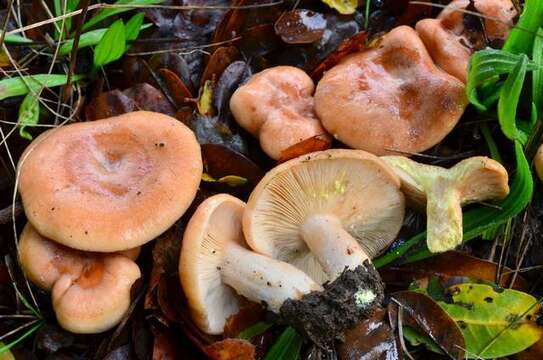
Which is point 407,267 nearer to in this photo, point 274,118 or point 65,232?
point 274,118

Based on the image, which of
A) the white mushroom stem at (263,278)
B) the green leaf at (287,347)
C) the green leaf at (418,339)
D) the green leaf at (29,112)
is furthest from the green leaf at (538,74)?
the green leaf at (29,112)

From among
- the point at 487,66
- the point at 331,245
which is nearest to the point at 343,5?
the point at 487,66

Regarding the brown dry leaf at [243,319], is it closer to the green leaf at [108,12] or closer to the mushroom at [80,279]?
the mushroom at [80,279]

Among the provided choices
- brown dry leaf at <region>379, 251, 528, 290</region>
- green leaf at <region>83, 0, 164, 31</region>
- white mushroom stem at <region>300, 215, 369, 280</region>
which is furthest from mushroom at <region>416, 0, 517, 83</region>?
green leaf at <region>83, 0, 164, 31</region>

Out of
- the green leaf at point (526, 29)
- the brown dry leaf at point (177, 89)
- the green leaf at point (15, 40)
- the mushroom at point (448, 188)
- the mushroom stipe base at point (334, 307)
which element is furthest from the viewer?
the brown dry leaf at point (177, 89)

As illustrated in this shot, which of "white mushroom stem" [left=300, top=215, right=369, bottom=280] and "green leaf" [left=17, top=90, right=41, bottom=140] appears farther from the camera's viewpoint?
"green leaf" [left=17, top=90, right=41, bottom=140]

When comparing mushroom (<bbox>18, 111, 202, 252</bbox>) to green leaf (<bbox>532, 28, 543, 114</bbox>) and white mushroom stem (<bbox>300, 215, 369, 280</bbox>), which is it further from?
green leaf (<bbox>532, 28, 543, 114</bbox>)
